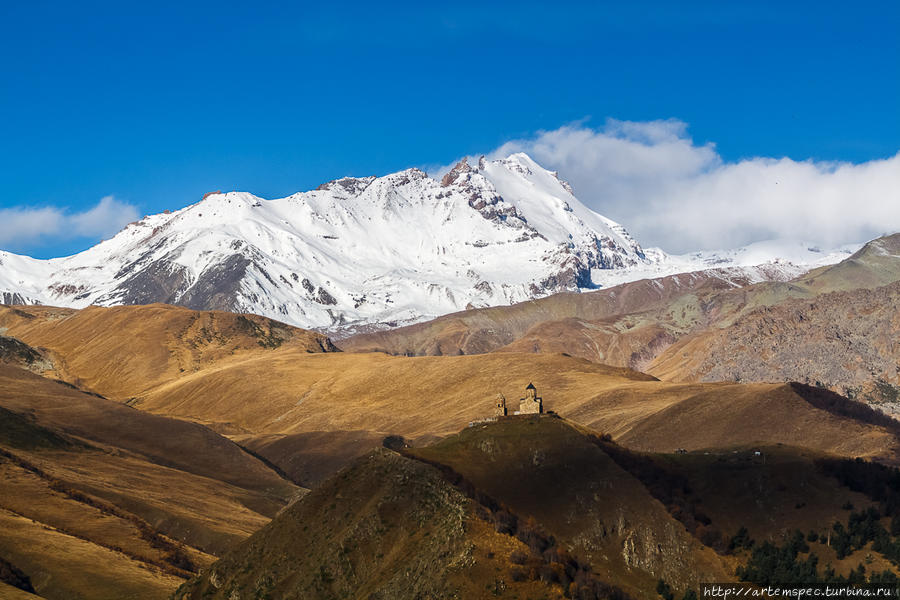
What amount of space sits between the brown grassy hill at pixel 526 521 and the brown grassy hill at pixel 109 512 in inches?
1122

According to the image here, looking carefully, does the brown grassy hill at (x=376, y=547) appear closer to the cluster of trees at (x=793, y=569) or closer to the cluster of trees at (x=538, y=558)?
the cluster of trees at (x=538, y=558)

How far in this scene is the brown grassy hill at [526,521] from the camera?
7381 cm

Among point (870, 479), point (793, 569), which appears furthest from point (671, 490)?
point (870, 479)

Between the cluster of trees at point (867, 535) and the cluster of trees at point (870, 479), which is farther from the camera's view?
the cluster of trees at point (870, 479)

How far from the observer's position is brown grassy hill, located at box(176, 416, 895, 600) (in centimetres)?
7381

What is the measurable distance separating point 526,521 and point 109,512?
78003 millimetres

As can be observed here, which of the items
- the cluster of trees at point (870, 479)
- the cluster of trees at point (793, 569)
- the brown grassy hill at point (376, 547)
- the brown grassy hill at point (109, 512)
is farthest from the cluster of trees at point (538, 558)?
the brown grassy hill at point (109, 512)

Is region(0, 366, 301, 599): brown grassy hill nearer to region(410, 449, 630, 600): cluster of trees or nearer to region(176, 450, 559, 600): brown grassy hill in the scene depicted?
region(176, 450, 559, 600): brown grassy hill

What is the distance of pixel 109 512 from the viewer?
14275 cm

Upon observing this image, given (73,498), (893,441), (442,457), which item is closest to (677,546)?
(442,457)

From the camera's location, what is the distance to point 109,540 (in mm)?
131375

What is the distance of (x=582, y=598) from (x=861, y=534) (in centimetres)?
3390

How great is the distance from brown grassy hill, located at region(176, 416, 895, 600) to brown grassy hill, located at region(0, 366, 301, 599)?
28490mm

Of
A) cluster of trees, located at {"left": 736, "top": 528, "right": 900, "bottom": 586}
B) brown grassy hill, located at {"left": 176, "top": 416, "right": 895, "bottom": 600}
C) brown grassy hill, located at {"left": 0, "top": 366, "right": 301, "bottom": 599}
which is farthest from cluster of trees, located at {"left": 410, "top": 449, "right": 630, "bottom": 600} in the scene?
brown grassy hill, located at {"left": 0, "top": 366, "right": 301, "bottom": 599}
